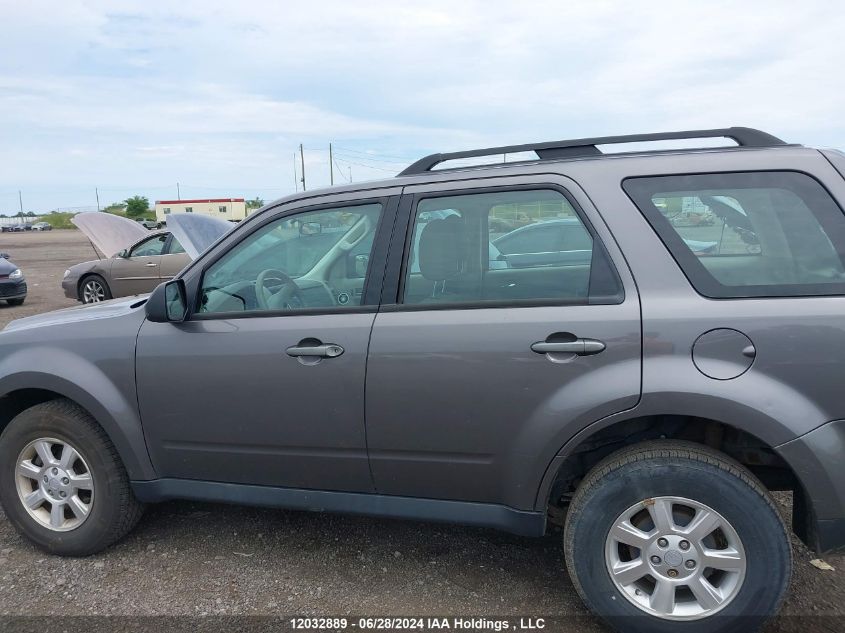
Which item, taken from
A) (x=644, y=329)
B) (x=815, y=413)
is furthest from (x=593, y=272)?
(x=815, y=413)

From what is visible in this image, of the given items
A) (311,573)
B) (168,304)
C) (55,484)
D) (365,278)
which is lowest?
(311,573)

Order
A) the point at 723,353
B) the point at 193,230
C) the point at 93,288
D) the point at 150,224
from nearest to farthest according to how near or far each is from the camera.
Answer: the point at 723,353 → the point at 193,230 → the point at 93,288 → the point at 150,224

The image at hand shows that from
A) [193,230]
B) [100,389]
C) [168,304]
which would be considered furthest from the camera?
[193,230]

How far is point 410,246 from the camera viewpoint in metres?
2.81

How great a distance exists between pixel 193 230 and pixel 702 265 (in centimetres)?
329

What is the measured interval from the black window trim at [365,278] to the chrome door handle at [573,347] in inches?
28.8

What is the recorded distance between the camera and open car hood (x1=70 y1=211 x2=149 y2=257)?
6.51 meters

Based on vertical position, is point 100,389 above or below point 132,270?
above

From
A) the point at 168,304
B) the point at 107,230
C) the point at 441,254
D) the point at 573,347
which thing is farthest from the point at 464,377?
the point at 107,230

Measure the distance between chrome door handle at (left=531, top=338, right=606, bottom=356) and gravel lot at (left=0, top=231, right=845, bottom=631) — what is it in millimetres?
1163

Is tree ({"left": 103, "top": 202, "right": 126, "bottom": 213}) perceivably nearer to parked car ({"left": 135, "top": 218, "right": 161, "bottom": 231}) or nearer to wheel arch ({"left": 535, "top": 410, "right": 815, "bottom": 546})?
parked car ({"left": 135, "top": 218, "right": 161, "bottom": 231})

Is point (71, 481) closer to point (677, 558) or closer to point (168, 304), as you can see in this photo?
point (168, 304)

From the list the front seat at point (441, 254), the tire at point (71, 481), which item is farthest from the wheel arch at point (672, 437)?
the tire at point (71, 481)

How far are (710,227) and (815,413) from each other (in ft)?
2.53
